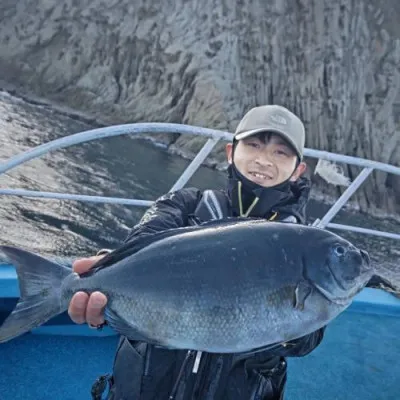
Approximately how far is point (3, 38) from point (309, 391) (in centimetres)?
3484

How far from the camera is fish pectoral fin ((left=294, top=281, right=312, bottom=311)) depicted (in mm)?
1294

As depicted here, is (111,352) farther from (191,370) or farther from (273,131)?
(273,131)

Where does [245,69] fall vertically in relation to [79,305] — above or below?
above

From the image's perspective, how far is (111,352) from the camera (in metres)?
3.09

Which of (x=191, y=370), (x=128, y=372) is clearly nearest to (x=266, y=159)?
(x=191, y=370)

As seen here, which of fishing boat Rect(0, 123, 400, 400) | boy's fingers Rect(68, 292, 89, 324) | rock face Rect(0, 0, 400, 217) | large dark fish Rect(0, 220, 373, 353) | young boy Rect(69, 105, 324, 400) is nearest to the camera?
large dark fish Rect(0, 220, 373, 353)

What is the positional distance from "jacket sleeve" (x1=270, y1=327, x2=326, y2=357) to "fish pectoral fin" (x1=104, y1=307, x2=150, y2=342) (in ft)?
1.41

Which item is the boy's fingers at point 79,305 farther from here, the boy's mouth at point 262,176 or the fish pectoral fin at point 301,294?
the boy's mouth at point 262,176

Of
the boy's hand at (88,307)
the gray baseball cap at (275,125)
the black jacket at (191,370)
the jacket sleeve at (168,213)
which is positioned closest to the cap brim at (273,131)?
the gray baseball cap at (275,125)

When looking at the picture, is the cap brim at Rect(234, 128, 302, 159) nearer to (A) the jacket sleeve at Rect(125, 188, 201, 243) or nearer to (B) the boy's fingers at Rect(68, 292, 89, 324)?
(A) the jacket sleeve at Rect(125, 188, 201, 243)

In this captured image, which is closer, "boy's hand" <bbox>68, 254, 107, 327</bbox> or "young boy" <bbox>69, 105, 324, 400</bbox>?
"boy's hand" <bbox>68, 254, 107, 327</bbox>

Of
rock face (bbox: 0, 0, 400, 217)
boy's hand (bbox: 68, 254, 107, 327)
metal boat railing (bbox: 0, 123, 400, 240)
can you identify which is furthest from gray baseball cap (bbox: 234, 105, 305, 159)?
rock face (bbox: 0, 0, 400, 217)

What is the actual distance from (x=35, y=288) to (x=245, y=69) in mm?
26699

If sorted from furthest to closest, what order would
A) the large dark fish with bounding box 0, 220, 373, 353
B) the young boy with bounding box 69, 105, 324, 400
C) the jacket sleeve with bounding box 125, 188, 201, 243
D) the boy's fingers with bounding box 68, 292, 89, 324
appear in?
the jacket sleeve with bounding box 125, 188, 201, 243 → the young boy with bounding box 69, 105, 324, 400 → the boy's fingers with bounding box 68, 292, 89, 324 → the large dark fish with bounding box 0, 220, 373, 353
